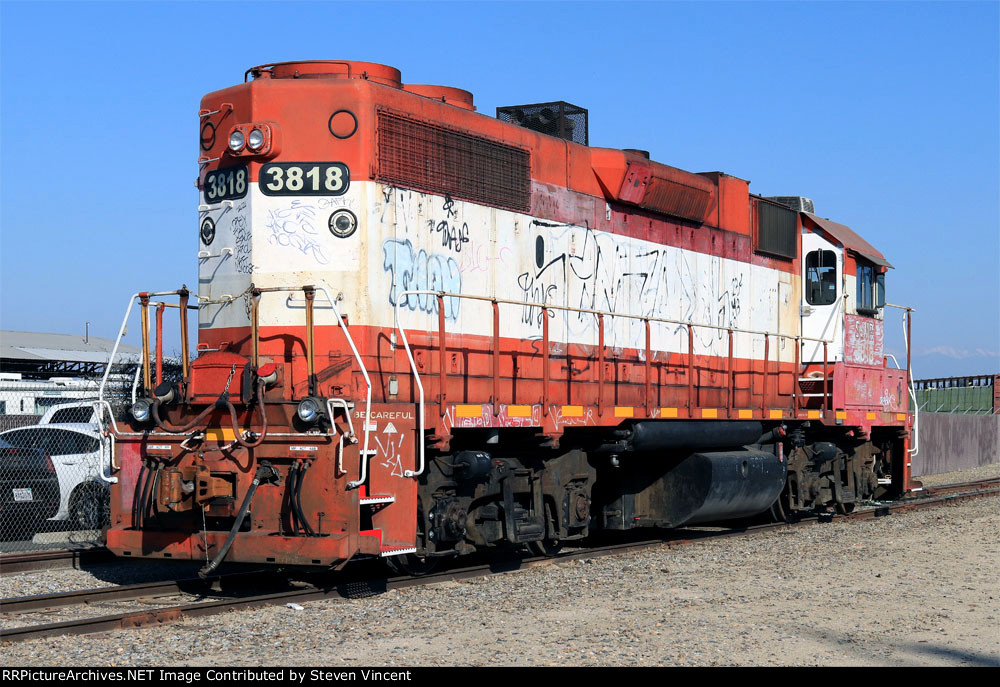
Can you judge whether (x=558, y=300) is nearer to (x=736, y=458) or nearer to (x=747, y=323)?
(x=736, y=458)

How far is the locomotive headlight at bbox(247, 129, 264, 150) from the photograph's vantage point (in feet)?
31.5

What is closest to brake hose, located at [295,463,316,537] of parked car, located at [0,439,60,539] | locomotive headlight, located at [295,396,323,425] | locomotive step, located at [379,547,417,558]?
locomotive headlight, located at [295,396,323,425]

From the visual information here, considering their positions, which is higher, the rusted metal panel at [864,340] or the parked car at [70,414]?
the rusted metal panel at [864,340]

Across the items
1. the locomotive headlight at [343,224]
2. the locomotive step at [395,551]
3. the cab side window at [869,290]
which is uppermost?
the cab side window at [869,290]

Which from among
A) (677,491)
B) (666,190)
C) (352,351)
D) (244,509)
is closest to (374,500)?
(244,509)

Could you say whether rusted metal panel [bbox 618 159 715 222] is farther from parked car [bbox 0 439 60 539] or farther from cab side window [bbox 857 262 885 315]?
parked car [bbox 0 439 60 539]

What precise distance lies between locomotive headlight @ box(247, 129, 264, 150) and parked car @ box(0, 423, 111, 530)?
603cm

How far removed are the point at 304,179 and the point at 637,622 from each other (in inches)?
190

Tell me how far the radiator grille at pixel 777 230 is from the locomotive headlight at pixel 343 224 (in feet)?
25.4

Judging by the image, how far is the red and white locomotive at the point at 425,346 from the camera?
904 cm

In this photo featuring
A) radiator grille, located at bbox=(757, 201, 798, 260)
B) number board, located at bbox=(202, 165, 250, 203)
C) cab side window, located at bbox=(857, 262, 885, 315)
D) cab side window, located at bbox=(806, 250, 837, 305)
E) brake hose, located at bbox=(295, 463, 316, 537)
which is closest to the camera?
brake hose, located at bbox=(295, 463, 316, 537)

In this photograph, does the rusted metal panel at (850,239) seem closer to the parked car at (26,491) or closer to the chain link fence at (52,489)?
the chain link fence at (52,489)

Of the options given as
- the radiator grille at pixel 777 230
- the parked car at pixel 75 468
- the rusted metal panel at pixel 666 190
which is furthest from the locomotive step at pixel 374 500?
the radiator grille at pixel 777 230

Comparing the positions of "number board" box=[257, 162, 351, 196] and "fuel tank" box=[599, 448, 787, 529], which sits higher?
"number board" box=[257, 162, 351, 196]
